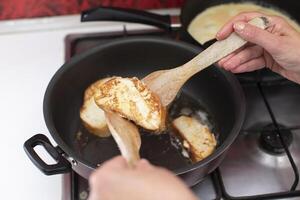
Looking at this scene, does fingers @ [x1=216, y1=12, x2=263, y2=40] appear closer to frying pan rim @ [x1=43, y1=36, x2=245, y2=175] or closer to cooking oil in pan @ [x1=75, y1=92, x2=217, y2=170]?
frying pan rim @ [x1=43, y1=36, x2=245, y2=175]

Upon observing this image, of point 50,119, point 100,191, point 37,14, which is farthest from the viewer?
point 37,14

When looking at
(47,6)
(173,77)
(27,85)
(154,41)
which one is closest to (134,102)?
(173,77)

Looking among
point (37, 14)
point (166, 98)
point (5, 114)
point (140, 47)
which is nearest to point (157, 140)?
point (166, 98)

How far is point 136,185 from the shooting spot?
0.38 m

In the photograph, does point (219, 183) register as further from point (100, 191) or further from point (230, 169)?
point (100, 191)

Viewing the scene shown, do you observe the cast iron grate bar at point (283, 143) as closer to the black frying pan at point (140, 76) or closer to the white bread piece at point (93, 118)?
the black frying pan at point (140, 76)

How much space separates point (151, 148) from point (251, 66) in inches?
9.2

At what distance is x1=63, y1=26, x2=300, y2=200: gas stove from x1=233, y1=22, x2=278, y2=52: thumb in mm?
141

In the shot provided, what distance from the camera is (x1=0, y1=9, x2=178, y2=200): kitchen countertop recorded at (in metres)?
0.69

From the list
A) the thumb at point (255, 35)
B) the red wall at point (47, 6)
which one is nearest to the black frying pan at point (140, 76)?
the thumb at point (255, 35)

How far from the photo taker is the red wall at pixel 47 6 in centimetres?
95

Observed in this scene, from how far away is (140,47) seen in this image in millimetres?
815

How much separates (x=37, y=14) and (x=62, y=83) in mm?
314

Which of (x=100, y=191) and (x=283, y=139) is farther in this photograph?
(x=283, y=139)
